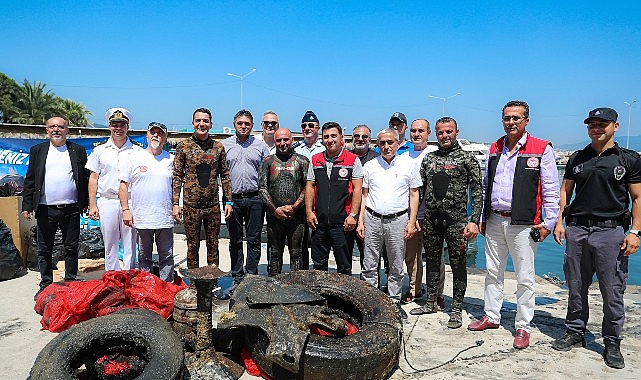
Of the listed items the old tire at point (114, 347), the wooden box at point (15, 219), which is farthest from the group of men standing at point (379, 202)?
the old tire at point (114, 347)

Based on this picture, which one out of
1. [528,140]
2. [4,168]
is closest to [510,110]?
[528,140]

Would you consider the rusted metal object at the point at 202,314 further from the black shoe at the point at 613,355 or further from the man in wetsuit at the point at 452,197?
the black shoe at the point at 613,355

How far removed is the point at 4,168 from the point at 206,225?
6229mm

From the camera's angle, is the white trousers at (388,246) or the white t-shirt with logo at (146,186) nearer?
the white trousers at (388,246)

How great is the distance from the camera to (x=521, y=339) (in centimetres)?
390

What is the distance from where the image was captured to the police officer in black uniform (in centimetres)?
354

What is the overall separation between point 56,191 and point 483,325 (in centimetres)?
470

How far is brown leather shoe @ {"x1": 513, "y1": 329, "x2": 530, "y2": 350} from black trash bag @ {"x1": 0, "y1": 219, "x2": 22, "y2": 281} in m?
5.96

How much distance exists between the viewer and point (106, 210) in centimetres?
493

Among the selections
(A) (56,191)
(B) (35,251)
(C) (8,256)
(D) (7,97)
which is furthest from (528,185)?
(D) (7,97)

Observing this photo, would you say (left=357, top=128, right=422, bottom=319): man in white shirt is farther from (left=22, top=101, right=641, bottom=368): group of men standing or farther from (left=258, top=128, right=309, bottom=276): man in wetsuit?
(left=258, top=128, right=309, bottom=276): man in wetsuit

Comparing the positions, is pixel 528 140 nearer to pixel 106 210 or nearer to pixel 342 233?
pixel 342 233

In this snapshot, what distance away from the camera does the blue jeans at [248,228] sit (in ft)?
16.7

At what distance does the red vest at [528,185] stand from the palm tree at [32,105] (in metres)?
36.7
